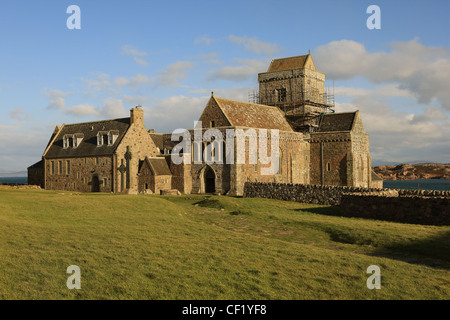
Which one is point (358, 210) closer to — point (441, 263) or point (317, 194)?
point (317, 194)

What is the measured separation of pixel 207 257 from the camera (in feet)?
46.8

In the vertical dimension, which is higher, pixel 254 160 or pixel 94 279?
pixel 254 160

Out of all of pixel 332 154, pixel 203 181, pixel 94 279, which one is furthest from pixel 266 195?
pixel 94 279

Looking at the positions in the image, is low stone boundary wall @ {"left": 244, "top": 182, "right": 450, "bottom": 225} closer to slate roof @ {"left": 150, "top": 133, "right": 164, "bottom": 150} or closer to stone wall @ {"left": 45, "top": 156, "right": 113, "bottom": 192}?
stone wall @ {"left": 45, "top": 156, "right": 113, "bottom": 192}

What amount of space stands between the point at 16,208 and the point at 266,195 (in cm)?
2360

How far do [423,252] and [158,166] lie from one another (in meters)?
39.5

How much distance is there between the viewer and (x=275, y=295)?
35.4 ft

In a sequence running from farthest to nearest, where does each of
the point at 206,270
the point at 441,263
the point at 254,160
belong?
the point at 254,160 < the point at 441,263 < the point at 206,270

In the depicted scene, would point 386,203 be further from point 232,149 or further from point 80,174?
point 80,174

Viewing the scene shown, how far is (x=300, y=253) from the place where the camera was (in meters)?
15.5

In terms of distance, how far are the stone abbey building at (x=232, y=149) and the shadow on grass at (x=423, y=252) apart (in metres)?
28.4

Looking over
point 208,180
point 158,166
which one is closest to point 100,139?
point 158,166

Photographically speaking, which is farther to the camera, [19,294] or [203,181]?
[203,181]

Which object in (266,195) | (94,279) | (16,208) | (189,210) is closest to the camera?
(94,279)
